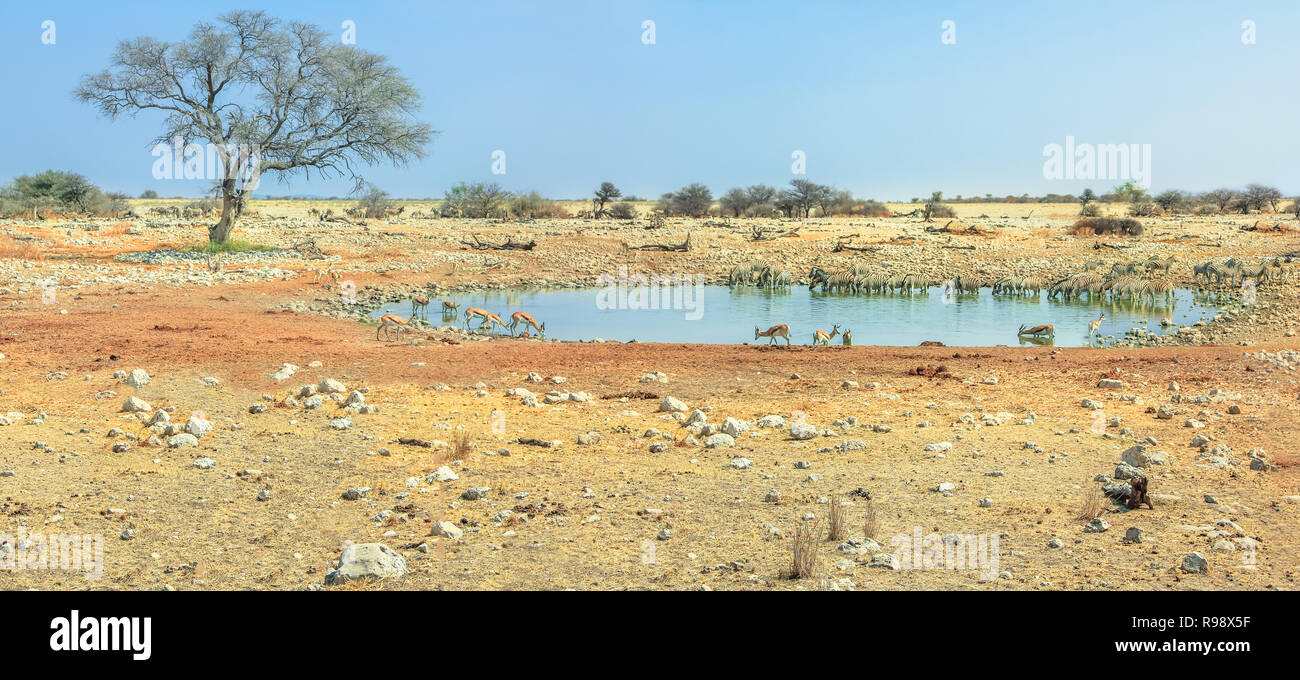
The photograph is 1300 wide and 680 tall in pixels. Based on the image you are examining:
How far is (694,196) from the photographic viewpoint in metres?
55.5

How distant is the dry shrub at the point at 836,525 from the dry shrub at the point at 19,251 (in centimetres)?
2494

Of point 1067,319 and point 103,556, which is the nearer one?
point 103,556

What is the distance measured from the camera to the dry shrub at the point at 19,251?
24.7 meters

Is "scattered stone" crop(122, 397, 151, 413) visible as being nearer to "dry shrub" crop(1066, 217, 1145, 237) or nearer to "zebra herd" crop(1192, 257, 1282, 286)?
"zebra herd" crop(1192, 257, 1282, 286)

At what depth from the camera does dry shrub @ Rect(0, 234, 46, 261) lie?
24719mm

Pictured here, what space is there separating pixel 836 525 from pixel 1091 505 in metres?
1.85

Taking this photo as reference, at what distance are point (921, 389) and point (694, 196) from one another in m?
45.3

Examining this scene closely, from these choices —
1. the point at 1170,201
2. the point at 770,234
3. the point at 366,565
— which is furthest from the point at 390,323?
the point at 1170,201

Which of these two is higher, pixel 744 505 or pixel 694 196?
pixel 694 196

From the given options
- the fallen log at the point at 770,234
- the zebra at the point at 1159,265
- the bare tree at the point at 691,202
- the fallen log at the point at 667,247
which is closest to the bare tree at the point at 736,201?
the bare tree at the point at 691,202

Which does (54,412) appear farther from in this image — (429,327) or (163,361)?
(429,327)

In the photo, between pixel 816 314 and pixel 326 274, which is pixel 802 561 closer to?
pixel 816 314

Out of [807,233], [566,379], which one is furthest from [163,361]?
[807,233]

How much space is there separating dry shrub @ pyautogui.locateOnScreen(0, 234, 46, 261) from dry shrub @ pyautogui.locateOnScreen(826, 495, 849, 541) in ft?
81.8
